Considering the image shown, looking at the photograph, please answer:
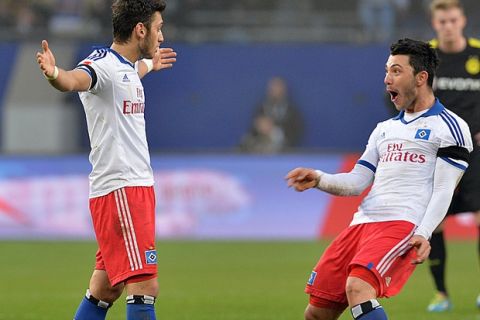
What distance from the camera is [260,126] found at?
63.9 ft

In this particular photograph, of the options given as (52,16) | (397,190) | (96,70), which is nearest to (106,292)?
(96,70)

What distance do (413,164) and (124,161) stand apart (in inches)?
68.1

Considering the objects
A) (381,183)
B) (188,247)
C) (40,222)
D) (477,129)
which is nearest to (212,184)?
(188,247)

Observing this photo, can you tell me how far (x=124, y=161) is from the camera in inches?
261

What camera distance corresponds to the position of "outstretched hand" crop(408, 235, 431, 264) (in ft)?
21.0

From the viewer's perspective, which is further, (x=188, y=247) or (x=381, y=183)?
(x=188, y=247)

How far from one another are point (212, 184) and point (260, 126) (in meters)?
2.56

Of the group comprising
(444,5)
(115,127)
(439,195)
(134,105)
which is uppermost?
(444,5)

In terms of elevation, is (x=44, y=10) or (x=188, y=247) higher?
(x=44, y=10)

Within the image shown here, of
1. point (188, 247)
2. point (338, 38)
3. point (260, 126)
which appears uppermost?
point (338, 38)

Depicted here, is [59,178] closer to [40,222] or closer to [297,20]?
[40,222]

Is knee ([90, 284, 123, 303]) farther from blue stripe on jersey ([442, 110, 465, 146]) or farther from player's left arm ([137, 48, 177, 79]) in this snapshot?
blue stripe on jersey ([442, 110, 465, 146])

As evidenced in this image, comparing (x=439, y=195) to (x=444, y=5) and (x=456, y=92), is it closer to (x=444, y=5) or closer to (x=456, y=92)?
(x=456, y=92)

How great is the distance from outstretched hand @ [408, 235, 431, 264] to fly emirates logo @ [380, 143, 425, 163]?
542 mm
